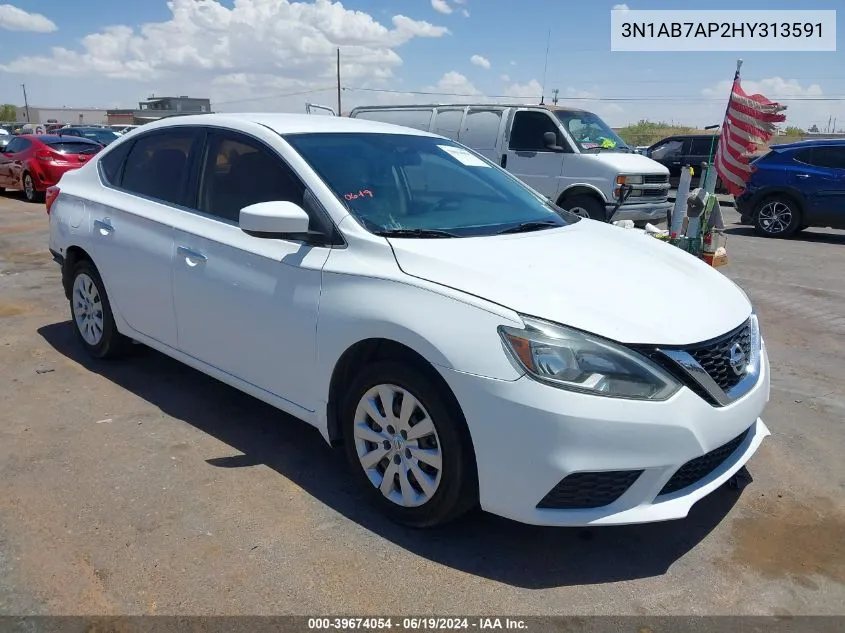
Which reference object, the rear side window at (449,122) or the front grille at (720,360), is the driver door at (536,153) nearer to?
the rear side window at (449,122)

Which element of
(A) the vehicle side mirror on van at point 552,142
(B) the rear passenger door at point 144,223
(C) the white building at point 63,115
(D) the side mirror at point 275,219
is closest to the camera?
(D) the side mirror at point 275,219

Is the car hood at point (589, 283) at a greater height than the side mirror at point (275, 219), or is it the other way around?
the side mirror at point (275, 219)

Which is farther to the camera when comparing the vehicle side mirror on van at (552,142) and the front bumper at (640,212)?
the vehicle side mirror on van at (552,142)

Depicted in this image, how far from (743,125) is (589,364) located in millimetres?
7299

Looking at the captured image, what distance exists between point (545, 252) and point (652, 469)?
109 centimetres

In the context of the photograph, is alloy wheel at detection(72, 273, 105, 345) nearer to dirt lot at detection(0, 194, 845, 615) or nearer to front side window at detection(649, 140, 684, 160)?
dirt lot at detection(0, 194, 845, 615)

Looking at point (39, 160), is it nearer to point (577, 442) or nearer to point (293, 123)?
point (293, 123)

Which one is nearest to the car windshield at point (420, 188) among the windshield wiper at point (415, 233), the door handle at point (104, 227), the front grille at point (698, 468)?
the windshield wiper at point (415, 233)

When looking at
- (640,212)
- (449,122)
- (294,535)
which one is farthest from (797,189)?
(294,535)

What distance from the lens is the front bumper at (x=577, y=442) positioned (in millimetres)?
2514

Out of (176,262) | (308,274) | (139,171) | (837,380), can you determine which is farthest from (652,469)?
(139,171)

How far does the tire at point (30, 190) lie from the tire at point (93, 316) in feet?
37.2

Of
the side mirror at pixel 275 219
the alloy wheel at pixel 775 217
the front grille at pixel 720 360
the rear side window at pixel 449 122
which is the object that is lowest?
the alloy wheel at pixel 775 217

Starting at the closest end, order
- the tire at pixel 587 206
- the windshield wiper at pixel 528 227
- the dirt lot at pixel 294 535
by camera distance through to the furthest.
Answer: the dirt lot at pixel 294 535 → the windshield wiper at pixel 528 227 → the tire at pixel 587 206
